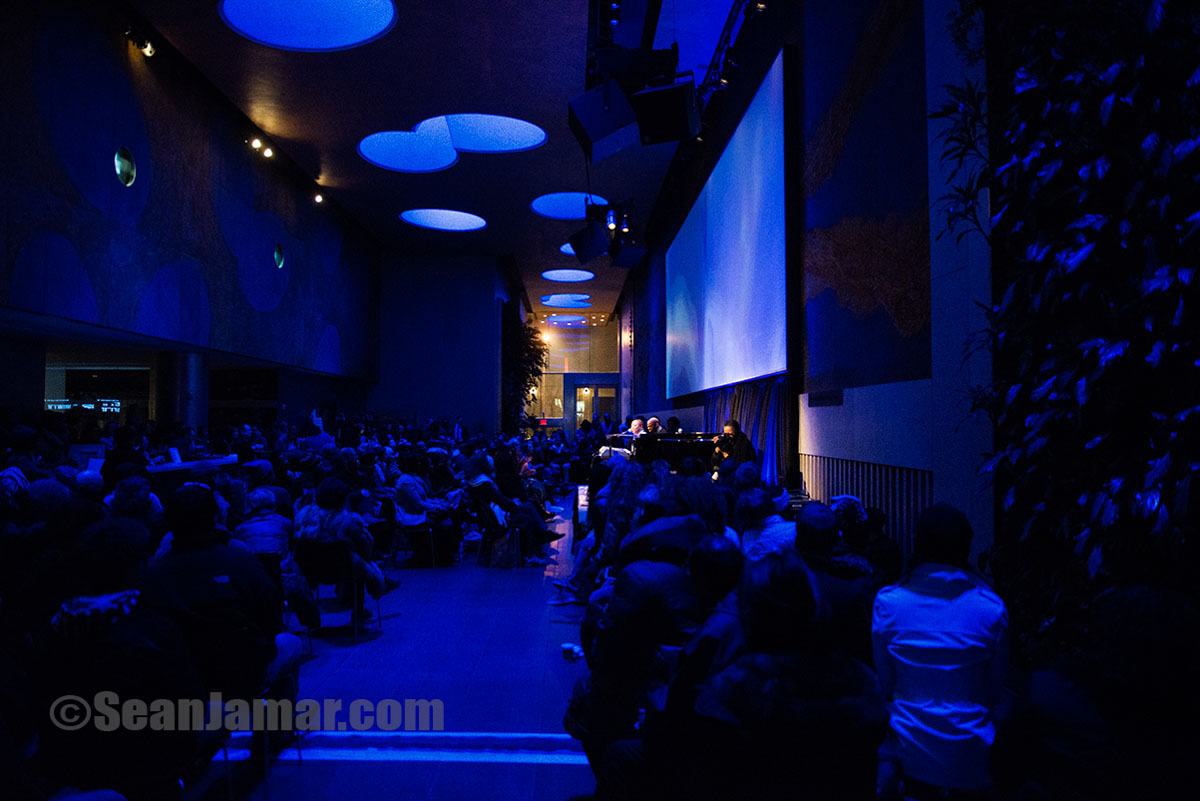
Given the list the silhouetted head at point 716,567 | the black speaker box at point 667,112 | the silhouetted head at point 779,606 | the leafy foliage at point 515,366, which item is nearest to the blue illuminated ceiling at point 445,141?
the black speaker box at point 667,112

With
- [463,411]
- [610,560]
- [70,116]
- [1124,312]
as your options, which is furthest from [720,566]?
[463,411]

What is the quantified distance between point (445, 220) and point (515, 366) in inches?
264

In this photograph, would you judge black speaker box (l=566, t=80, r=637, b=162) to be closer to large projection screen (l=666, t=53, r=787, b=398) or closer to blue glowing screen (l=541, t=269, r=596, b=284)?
large projection screen (l=666, t=53, r=787, b=398)

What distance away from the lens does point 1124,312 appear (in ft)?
7.31

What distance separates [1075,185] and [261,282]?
36.9 feet

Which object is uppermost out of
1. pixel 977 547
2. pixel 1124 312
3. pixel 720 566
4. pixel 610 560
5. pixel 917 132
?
pixel 917 132

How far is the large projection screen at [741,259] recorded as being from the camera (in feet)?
22.7

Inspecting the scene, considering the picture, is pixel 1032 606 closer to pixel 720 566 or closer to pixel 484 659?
pixel 720 566

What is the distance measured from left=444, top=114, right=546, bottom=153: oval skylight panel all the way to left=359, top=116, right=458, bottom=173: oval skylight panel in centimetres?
46

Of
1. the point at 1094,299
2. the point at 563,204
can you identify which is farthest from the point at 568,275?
the point at 1094,299

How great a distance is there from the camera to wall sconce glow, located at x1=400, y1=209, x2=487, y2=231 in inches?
614

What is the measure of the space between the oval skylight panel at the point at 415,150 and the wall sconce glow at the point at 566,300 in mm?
14312

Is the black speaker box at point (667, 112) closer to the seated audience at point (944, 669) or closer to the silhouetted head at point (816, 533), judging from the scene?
the silhouetted head at point (816, 533)

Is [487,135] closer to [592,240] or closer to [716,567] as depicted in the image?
[592,240]
